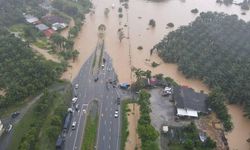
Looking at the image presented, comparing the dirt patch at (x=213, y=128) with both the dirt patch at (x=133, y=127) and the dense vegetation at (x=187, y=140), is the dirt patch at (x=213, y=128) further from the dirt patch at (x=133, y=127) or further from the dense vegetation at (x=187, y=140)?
the dirt patch at (x=133, y=127)

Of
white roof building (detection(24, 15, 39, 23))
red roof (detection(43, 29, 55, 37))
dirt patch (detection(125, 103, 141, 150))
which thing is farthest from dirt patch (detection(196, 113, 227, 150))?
white roof building (detection(24, 15, 39, 23))

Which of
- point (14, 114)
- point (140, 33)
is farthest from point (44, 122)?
point (140, 33)

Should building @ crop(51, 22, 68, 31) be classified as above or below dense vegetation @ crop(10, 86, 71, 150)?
above

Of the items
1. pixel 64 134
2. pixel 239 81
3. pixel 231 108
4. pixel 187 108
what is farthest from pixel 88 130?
pixel 239 81

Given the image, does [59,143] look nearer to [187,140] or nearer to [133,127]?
[133,127]

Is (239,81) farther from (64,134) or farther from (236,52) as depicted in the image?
(64,134)

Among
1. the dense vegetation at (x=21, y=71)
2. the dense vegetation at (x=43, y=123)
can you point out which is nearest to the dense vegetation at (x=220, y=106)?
the dense vegetation at (x=43, y=123)

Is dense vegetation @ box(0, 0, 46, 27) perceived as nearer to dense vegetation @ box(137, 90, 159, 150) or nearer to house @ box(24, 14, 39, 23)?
house @ box(24, 14, 39, 23)
